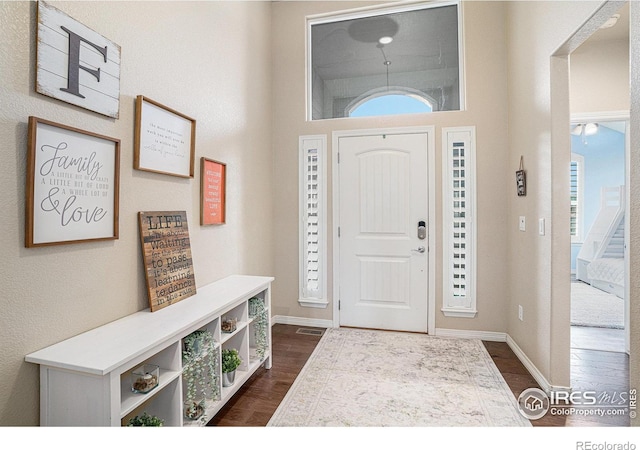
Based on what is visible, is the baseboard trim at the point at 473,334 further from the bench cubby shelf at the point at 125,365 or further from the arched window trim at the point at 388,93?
the arched window trim at the point at 388,93

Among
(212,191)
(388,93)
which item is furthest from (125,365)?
(388,93)

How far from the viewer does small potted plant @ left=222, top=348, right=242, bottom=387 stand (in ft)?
6.68

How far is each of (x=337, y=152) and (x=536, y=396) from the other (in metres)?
2.55

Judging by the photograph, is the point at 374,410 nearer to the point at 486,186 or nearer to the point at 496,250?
the point at 496,250

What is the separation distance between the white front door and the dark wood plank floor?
2.14 feet

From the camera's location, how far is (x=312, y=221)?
3537 mm

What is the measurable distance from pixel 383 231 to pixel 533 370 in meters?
1.63

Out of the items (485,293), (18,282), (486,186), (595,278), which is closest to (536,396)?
(485,293)

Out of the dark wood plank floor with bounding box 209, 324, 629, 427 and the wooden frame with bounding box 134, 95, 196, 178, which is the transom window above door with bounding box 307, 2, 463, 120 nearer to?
the wooden frame with bounding box 134, 95, 196, 178

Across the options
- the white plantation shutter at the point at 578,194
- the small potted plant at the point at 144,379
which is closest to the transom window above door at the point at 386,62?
the small potted plant at the point at 144,379

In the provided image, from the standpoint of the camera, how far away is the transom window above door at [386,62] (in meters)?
3.26

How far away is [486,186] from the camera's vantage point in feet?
10.2

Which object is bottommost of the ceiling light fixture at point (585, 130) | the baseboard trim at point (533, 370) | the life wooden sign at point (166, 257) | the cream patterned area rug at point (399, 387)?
the cream patterned area rug at point (399, 387)

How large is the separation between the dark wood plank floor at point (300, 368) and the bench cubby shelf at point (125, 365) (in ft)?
0.46
